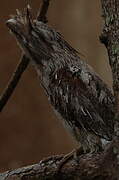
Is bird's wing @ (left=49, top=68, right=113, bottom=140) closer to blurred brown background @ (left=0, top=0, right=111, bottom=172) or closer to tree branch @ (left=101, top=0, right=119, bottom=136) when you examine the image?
tree branch @ (left=101, top=0, right=119, bottom=136)

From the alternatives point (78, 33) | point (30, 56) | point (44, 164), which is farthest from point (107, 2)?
point (78, 33)

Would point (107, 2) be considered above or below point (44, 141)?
above

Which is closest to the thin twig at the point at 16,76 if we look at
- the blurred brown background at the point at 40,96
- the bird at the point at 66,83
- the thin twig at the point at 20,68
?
the thin twig at the point at 20,68

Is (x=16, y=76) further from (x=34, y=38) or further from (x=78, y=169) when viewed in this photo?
(x=78, y=169)

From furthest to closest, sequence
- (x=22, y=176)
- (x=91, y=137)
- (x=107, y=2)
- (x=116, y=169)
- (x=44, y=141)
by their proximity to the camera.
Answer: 1. (x=44, y=141)
2. (x=22, y=176)
3. (x=91, y=137)
4. (x=107, y=2)
5. (x=116, y=169)

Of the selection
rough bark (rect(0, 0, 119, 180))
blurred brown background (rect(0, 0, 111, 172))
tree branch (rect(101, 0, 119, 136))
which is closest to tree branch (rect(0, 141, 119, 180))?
rough bark (rect(0, 0, 119, 180))

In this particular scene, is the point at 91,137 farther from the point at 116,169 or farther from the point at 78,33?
the point at 78,33
